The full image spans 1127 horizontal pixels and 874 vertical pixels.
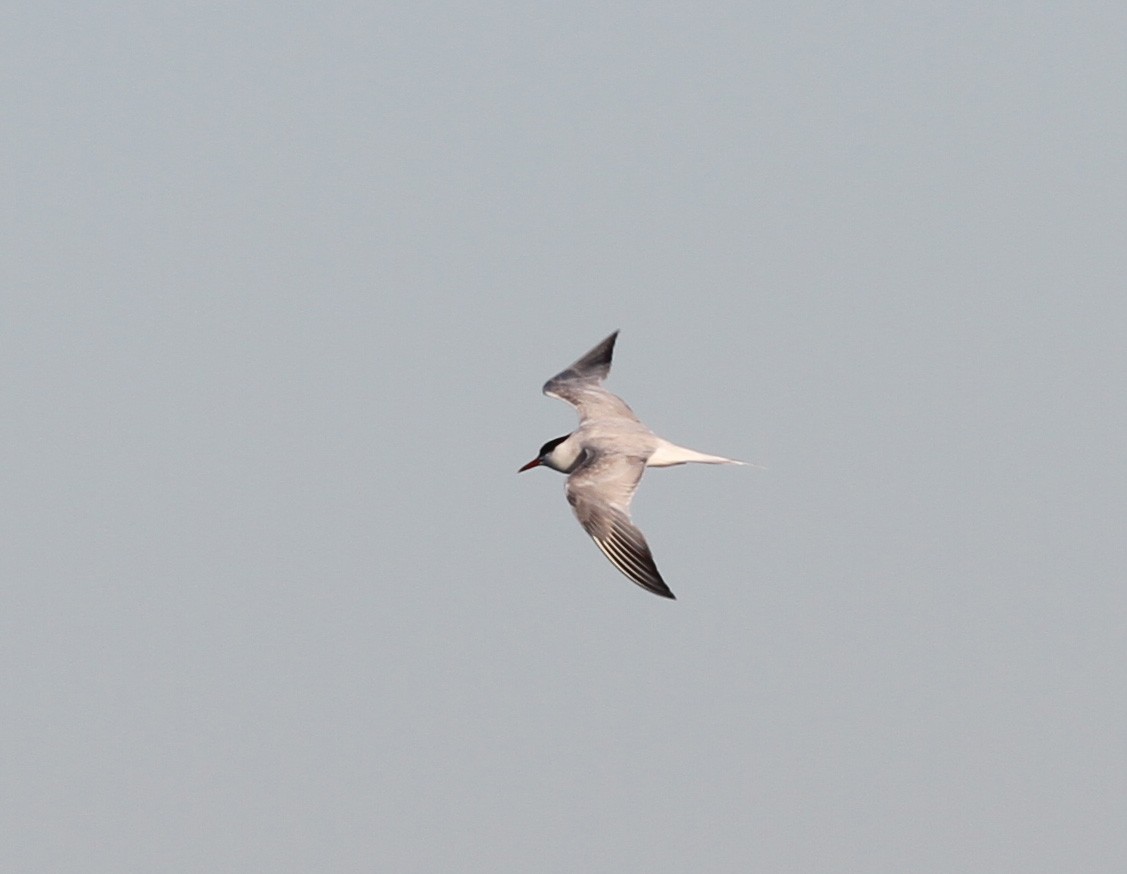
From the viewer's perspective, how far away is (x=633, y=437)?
34.2m

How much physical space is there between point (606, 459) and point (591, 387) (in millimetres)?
6882

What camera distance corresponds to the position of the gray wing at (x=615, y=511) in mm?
29000

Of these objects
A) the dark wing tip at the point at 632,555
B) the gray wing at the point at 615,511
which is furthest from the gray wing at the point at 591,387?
the dark wing tip at the point at 632,555

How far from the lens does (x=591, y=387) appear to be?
39094 millimetres

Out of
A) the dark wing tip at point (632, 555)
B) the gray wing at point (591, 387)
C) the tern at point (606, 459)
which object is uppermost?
the gray wing at point (591, 387)

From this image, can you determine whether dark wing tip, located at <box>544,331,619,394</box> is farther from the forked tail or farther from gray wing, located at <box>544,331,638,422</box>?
the forked tail

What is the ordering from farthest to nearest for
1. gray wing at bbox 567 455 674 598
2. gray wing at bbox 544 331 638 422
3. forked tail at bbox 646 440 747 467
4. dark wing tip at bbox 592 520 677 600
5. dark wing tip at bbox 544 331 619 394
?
dark wing tip at bbox 544 331 619 394 < gray wing at bbox 544 331 638 422 < forked tail at bbox 646 440 747 467 < gray wing at bbox 567 455 674 598 < dark wing tip at bbox 592 520 677 600

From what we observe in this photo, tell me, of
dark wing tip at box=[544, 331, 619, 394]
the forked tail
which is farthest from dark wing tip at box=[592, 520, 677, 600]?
dark wing tip at box=[544, 331, 619, 394]

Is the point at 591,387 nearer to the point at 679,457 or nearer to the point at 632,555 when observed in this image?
the point at 679,457

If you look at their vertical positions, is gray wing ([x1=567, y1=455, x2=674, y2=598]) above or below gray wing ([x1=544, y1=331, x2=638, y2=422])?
below

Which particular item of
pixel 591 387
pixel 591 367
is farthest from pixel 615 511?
pixel 591 367

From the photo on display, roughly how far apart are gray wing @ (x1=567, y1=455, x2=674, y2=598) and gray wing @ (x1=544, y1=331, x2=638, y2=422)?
196 inches

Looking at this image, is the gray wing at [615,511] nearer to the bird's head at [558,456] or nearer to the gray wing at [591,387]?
the bird's head at [558,456]

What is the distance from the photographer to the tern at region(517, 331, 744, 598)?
29.5m
